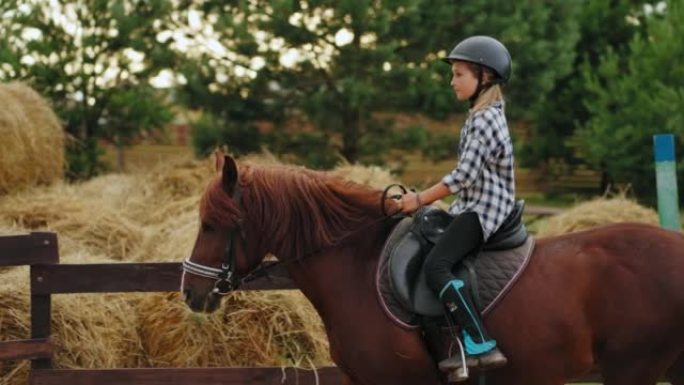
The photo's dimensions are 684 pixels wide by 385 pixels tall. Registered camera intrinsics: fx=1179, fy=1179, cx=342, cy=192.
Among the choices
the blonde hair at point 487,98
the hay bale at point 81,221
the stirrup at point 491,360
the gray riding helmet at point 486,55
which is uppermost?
the gray riding helmet at point 486,55

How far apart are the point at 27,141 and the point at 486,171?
7.85 metres

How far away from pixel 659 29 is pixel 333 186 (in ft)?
60.5

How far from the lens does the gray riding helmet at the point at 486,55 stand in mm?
5520

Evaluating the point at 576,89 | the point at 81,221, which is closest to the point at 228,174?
the point at 81,221

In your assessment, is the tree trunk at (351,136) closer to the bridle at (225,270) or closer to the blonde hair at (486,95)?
the blonde hair at (486,95)

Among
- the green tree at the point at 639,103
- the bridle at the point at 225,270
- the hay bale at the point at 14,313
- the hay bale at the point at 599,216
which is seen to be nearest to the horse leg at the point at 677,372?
the bridle at the point at 225,270

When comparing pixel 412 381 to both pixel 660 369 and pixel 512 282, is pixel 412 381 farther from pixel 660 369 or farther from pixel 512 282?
pixel 660 369

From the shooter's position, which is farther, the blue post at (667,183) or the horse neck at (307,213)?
the blue post at (667,183)

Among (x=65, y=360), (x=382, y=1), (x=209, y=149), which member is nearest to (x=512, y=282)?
(x=65, y=360)

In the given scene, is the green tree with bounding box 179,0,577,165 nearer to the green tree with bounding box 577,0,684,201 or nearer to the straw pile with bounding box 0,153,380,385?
the green tree with bounding box 577,0,684,201

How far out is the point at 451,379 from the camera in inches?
213

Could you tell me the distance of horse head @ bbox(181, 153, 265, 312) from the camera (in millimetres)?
5430

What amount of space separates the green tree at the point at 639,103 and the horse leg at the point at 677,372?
15.8 metres

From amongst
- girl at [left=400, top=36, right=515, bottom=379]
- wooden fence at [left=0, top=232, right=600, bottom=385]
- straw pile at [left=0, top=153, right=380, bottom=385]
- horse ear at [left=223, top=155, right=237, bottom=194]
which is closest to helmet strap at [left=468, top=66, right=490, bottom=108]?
girl at [left=400, top=36, right=515, bottom=379]
